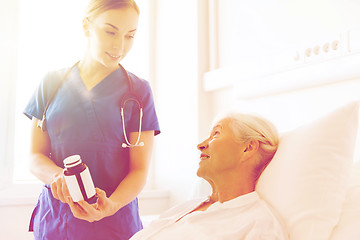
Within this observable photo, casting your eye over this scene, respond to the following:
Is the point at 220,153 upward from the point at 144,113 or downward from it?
downward

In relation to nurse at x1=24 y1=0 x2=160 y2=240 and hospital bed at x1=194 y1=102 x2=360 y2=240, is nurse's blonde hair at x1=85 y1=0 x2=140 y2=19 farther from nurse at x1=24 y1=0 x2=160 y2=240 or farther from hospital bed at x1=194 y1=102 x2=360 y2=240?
hospital bed at x1=194 y1=102 x2=360 y2=240

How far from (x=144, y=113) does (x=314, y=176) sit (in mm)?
619

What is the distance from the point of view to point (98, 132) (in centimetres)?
134

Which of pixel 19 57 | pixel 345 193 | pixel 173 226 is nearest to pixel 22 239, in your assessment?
pixel 19 57

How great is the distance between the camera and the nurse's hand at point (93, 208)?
1121 millimetres

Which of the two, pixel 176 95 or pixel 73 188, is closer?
pixel 73 188

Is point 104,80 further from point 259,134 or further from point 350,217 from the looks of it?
point 350,217

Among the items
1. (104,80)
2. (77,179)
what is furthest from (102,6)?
(77,179)

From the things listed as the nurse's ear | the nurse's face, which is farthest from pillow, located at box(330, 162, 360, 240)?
the nurse's ear

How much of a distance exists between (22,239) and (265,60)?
167cm

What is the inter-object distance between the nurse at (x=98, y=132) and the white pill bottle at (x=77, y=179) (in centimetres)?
16

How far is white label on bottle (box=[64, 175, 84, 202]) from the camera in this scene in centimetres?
106

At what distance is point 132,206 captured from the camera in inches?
54.8

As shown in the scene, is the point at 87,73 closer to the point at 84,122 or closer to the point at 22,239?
the point at 84,122
